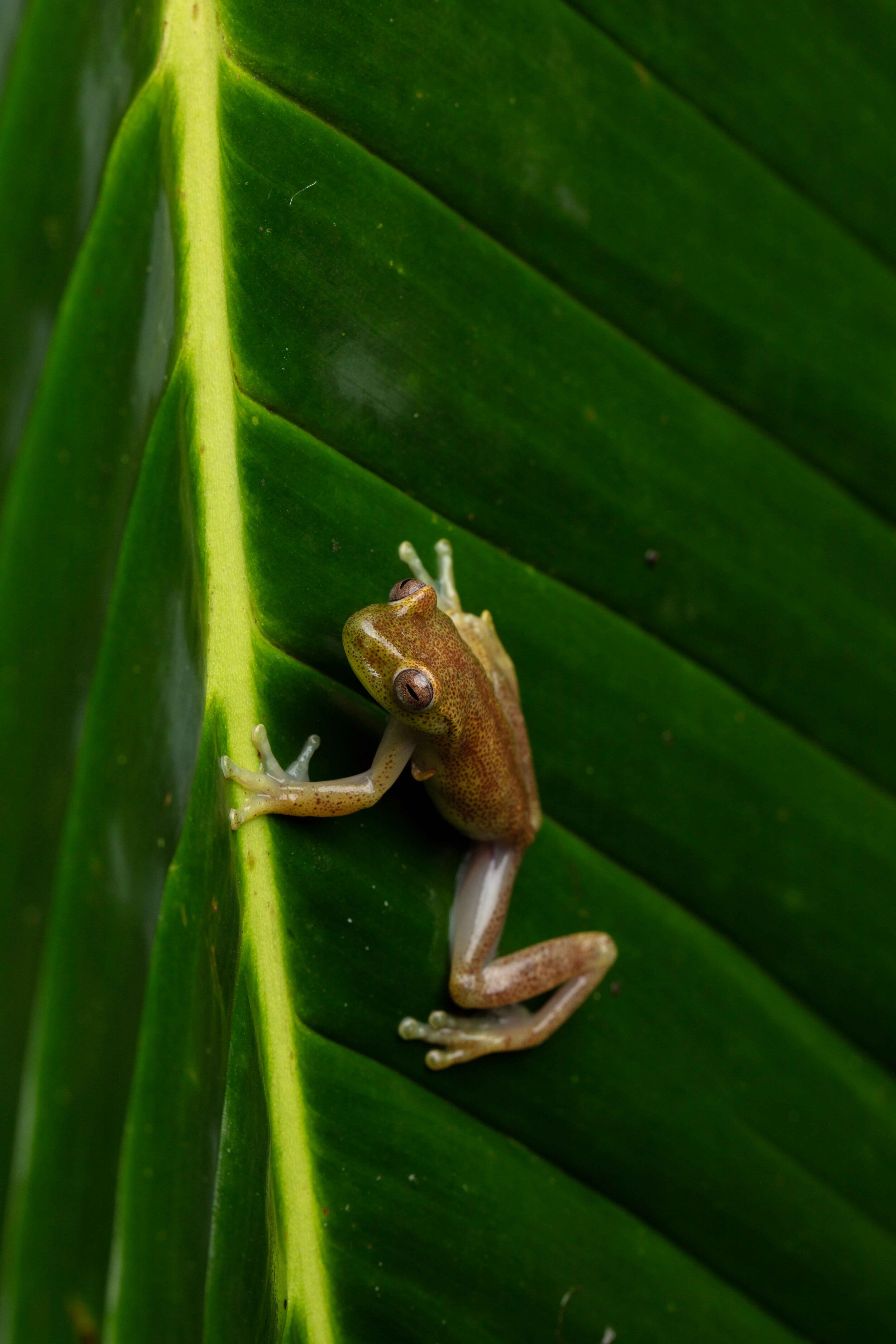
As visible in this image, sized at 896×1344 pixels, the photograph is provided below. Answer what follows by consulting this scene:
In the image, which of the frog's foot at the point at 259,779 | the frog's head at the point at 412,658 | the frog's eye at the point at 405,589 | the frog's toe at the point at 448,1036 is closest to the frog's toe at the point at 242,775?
the frog's foot at the point at 259,779

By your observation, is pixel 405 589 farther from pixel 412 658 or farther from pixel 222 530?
pixel 222 530

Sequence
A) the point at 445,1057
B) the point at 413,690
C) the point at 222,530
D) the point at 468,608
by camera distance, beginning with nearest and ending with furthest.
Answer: the point at 222,530 < the point at 413,690 < the point at 445,1057 < the point at 468,608

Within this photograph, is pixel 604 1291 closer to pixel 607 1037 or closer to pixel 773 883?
pixel 607 1037

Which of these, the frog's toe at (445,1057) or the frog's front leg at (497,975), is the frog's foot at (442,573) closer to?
the frog's front leg at (497,975)

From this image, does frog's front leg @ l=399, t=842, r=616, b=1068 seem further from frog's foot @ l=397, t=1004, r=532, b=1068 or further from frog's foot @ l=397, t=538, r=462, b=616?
frog's foot @ l=397, t=538, r=462, b=616

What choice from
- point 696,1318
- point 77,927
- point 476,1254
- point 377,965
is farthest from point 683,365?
point 696,1318

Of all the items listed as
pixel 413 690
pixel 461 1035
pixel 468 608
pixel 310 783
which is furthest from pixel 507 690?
pixel 461 1035
